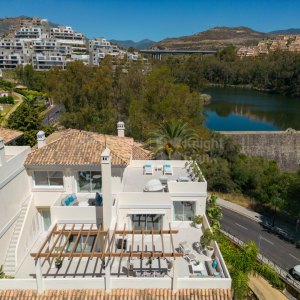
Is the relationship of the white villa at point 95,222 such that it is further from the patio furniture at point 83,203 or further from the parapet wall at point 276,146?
the parapet wall at point 276,146

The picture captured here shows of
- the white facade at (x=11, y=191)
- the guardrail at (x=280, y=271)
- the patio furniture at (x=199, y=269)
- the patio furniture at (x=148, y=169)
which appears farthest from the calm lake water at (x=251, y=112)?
the patio furniture at (x=199, y=269)

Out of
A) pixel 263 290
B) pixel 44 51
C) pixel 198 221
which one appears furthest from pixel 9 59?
pixel 263 290

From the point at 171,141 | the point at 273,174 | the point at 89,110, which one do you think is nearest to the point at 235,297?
the point at 171,141

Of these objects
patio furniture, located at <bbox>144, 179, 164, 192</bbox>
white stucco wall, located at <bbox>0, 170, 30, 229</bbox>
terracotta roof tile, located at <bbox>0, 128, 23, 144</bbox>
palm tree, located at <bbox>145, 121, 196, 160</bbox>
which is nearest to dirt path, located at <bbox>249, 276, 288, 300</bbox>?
patio furniture, located at <bbox>144, 179, 164, 192</bbox>

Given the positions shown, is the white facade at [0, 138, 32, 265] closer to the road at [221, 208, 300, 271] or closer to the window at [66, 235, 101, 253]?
the window at [66, 235, 101, 253]

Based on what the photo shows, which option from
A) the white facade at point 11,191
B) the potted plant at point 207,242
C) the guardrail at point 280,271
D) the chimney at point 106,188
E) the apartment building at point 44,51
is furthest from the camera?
the apartment building at point 44,51

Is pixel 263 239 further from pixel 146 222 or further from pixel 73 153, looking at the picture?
pixel 73 153
